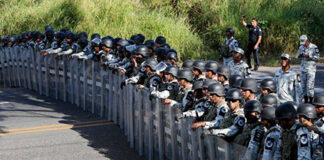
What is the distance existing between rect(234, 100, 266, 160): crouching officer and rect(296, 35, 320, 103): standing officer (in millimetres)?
6557

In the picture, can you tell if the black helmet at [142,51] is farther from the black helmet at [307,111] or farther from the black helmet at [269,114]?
the black helmet at [307,111]

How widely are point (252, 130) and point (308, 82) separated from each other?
23.2ft

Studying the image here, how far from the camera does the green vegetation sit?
25484 mm

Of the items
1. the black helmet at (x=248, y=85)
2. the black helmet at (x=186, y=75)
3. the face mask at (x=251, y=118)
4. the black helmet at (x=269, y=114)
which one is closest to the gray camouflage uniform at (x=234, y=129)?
the face mask at (x=251, y=118)

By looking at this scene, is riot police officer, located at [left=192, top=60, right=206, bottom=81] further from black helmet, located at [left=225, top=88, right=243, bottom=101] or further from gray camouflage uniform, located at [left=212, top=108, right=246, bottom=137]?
gray camouflage uniform, located at [left=212, top=108, right=246, bottom=137]

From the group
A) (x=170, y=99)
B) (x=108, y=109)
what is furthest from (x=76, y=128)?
(x=170, y=99)

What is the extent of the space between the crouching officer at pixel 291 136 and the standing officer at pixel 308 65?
693cm

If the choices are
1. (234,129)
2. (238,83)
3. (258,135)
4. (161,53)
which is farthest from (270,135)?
(161,53)

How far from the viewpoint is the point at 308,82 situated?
43.1 feet

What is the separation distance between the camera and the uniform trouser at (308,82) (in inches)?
515

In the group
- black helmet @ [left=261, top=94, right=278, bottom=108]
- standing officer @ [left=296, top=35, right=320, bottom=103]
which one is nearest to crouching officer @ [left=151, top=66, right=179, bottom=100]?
black helmet @ [left=261, top=94, right=278, bottom=108]

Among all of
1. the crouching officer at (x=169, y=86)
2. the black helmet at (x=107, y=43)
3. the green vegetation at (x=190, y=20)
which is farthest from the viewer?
the green vegetation at (x=190, y=20)

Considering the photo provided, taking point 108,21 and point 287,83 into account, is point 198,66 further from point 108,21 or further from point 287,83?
point 108,21

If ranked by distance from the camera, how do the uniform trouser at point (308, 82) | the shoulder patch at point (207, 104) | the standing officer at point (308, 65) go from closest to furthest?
the shoulder patch at point (207, 104), the standing officer at point (308, 65), the uniform trouser at point (308, 82)
